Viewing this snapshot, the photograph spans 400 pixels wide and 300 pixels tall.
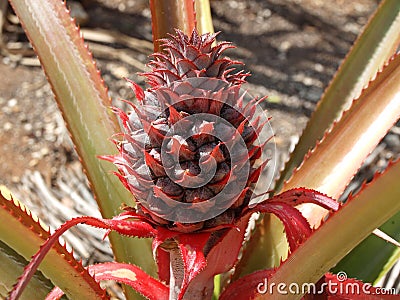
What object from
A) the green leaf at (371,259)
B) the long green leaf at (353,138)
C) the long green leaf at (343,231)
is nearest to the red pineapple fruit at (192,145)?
the long green leaf at (343,231)

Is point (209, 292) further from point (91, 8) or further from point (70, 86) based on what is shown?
point (91, 8)

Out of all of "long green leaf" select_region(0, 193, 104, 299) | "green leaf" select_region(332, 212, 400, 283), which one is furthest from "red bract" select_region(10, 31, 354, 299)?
"green leaf" select_region(332, 212, 400, 283)

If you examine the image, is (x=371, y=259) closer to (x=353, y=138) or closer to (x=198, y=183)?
(x=353, y=138)

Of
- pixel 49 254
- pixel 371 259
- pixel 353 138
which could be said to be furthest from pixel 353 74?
pixel 49 254

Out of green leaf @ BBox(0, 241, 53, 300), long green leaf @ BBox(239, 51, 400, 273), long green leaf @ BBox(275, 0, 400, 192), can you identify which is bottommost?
green leaf @ BBox(0, 241, 53, 300)

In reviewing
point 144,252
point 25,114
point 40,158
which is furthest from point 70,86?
point 25,114

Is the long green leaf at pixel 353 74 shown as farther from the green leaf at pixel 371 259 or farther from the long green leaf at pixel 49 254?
the long green leaf at pixel 49 254

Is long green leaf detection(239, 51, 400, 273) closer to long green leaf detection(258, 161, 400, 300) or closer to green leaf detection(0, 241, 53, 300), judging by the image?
long green leaf detection(258, 161, 400, 300)
